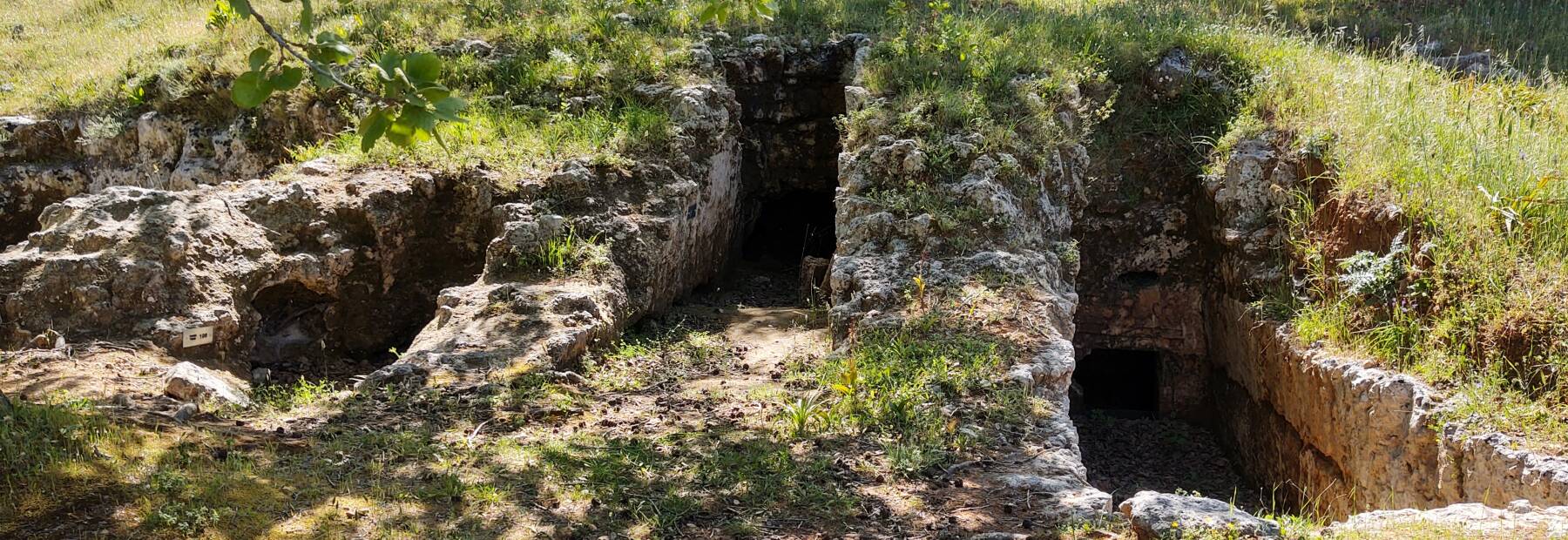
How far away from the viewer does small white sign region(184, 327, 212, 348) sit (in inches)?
233

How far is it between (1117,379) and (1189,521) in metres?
6.56

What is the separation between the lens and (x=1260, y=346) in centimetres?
777

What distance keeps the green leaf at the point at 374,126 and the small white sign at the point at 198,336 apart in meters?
3.98

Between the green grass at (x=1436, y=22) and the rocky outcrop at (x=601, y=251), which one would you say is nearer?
the rocky outcrop at (x=601, y=251)

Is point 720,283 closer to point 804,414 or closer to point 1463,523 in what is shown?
point 804,414

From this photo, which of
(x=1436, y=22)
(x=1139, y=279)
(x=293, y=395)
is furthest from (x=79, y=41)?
(x=1436, y=22)

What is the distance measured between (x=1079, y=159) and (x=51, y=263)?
667 centimetres

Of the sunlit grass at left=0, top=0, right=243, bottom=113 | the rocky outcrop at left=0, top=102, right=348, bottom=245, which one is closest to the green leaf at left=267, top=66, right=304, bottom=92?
the rocky outcrop at left=0, top=102, right=348, bottom=245

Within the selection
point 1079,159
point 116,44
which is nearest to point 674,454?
point 1079,159

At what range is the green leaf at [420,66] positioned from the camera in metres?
2.58

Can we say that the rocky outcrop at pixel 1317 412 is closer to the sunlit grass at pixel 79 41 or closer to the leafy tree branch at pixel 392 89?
the leafy tree branch at pixel 392 89

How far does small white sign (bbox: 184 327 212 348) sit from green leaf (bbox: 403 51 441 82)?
13.6 ft

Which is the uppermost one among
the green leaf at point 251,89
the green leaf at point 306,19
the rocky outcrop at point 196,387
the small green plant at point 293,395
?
the green leaf at point 306,19

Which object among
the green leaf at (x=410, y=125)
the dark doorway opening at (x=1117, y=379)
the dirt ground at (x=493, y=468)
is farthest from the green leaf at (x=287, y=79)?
the dark doorway opening at (x=1117, y=379)
